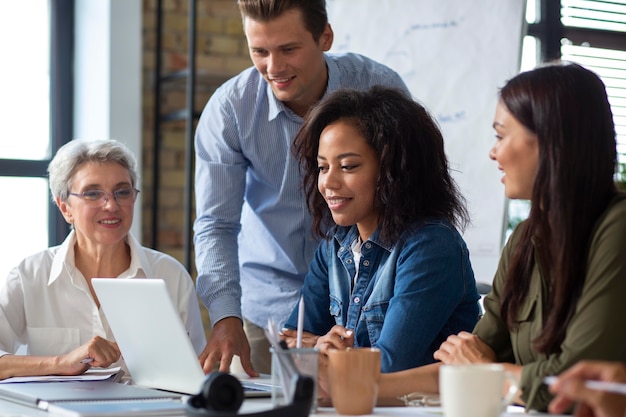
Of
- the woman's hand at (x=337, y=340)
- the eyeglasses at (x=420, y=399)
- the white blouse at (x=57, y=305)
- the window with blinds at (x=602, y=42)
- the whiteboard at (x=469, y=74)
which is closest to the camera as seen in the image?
the eyeglasses at (x=420, y=399)

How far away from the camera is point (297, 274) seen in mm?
2730

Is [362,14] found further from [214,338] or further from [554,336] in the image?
[554,336]

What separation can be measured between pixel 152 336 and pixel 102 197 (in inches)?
37.0

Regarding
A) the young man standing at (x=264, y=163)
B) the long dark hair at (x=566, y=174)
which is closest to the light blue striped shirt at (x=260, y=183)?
the young man standing at (x=264, y=163)

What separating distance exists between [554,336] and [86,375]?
1056 millimetres

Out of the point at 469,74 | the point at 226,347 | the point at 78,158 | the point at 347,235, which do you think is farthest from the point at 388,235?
the point at 469,74

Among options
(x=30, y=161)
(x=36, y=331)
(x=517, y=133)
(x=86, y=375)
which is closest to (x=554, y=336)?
(x=517, y=133)

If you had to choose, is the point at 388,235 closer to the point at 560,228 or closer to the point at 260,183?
the point at 560,228

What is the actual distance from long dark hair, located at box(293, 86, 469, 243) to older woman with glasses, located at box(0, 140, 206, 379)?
28.1 inches

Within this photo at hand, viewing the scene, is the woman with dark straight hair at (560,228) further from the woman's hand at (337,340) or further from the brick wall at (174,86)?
the brick wall at (174,86)

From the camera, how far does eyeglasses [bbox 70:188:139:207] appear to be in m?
2.62

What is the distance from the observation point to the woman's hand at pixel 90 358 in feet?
6.79

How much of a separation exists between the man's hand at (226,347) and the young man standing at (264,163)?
0.28ft

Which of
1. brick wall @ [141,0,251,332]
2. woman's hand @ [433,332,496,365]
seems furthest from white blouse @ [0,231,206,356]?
brick wall @ [141,0,251,332]
